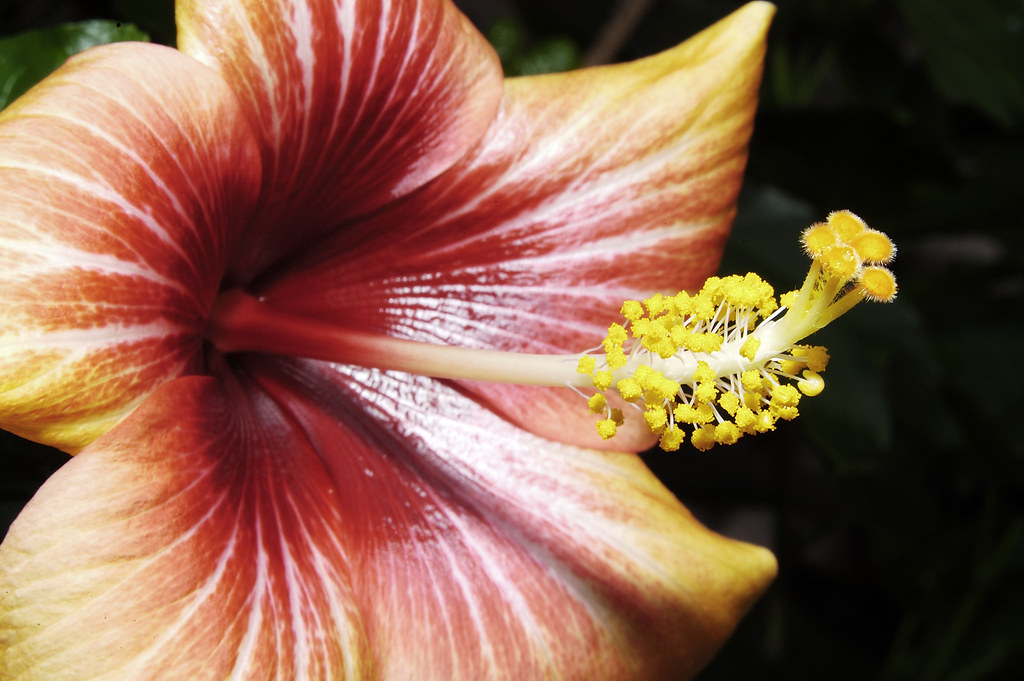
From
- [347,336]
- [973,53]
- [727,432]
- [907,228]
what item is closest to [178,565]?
[347,336]

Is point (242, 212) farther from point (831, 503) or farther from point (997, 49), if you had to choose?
point (831, 503)

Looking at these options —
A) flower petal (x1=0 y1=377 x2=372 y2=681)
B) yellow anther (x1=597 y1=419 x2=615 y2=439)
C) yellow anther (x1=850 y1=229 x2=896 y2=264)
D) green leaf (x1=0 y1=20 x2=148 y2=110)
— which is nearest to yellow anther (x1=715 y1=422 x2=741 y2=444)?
yellow anther (x1=597 y1=419 x2=615 y2=439)

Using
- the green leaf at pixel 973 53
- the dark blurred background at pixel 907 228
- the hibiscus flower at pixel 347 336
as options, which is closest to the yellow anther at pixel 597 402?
the hibiscus flower at pixel 347 336

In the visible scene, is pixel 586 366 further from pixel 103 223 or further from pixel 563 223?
pixel 103 223

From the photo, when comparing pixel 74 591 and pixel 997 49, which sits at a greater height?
pixel 997 49

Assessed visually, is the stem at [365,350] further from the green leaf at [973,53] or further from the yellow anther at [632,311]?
the green leaf at [973,53]

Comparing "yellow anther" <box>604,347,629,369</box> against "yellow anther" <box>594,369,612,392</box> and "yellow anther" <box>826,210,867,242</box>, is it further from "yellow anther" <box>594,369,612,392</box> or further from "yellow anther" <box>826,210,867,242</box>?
"yellow anther" <box>826,210,867,242</box>

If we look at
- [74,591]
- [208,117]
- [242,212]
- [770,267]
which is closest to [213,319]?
[242,212]
